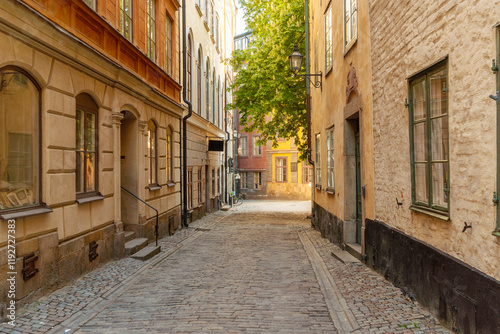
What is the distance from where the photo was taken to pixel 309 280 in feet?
25.5

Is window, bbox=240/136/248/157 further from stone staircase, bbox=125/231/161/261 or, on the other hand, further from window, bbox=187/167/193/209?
stone staircase, bbox=125/231/161/261

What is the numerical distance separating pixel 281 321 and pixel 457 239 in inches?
83.8

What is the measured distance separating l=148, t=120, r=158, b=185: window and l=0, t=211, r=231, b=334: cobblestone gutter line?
3.16 m

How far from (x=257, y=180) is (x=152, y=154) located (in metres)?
33.5

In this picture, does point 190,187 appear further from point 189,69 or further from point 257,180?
point 257,180

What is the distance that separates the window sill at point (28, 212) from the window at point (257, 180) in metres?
39.2

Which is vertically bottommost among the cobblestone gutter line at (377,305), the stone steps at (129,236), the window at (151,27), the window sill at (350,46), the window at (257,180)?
the cobblestone gutter line at (377,305)

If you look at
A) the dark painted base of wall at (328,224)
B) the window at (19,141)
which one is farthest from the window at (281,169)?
the window at (19,141)

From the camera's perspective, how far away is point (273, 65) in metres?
20.0

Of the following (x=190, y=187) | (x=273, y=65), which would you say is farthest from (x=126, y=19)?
(x=273, y=65)

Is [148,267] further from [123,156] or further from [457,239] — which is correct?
[457,239]

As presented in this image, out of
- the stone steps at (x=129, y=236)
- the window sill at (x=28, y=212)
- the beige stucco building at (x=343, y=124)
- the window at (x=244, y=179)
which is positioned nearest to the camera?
the window sill at (x=28, y=212)

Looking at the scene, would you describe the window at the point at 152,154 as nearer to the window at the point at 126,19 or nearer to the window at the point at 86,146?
the window at the point at 126,19

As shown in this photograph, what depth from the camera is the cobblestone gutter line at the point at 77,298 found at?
5270 millimetres
